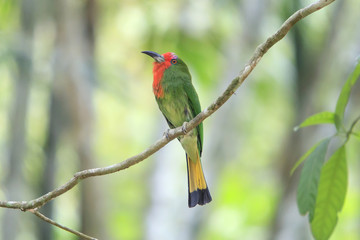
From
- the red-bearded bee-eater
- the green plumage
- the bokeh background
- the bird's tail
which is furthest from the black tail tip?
the bokeh background

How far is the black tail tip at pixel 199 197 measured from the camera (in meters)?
3.41

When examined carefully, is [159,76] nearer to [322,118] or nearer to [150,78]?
[322,118]

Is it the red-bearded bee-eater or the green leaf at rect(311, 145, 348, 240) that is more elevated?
the red-bearded bee-eater

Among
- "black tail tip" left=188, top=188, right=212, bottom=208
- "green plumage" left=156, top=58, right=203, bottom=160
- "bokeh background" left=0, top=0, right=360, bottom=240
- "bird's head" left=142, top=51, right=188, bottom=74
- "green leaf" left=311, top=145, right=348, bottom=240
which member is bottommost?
"green leaf" left=311, top=145, right=348, bottom=240

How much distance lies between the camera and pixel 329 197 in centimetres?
239

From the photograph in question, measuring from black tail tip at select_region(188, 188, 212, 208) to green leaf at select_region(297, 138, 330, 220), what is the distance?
1.11 meters

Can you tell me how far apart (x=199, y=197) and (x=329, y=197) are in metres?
1.19

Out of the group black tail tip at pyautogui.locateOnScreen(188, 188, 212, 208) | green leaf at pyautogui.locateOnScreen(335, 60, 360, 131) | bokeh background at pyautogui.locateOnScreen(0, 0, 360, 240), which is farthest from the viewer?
bokeh background at pyautogui.locateOnScreen(0, 0, 360, 240)

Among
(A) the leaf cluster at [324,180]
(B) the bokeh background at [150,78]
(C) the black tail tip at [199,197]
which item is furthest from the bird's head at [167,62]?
(B) the bokeh background at [150,78]

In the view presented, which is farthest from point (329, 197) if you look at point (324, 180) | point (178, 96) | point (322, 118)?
point (178, 96)

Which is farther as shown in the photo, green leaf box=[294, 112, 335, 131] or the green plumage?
the green plumage

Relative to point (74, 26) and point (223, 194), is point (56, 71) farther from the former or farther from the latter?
point (223, 194)

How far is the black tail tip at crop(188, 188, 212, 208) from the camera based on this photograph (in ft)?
11.2

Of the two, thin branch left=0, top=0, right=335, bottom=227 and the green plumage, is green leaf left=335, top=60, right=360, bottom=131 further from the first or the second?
the green plumage
